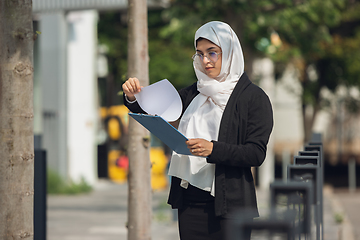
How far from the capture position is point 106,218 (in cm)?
926

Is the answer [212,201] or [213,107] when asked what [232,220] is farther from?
[213,107]

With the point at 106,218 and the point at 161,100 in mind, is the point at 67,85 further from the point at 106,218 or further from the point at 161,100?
the point at 161,100

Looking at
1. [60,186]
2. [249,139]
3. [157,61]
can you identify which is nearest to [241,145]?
[249,139]

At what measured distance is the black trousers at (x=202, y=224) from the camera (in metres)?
2.61

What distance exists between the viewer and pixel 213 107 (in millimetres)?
2719

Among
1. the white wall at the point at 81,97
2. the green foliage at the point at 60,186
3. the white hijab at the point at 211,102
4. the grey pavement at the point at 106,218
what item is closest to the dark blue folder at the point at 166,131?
the white hijab at the point at 211,102

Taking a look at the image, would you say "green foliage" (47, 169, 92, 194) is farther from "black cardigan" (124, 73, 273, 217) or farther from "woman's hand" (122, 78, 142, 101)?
"black cardigan" (124, 73, 273, 217)

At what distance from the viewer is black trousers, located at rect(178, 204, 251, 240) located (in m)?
2.61

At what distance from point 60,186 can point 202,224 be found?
424 inches

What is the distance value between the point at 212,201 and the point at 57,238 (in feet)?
16.5

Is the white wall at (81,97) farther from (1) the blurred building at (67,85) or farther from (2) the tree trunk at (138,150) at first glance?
(2) the tree trunk at (138,150)

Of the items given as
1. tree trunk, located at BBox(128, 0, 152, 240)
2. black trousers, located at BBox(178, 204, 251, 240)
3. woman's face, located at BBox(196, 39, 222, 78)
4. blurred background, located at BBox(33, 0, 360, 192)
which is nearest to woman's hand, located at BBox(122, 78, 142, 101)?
woman's face, located at BBox(196, 39, 222, 78)

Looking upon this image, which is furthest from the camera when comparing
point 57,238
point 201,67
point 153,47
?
point 153,47

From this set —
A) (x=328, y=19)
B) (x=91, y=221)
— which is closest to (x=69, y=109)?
(x=91, y=221)
